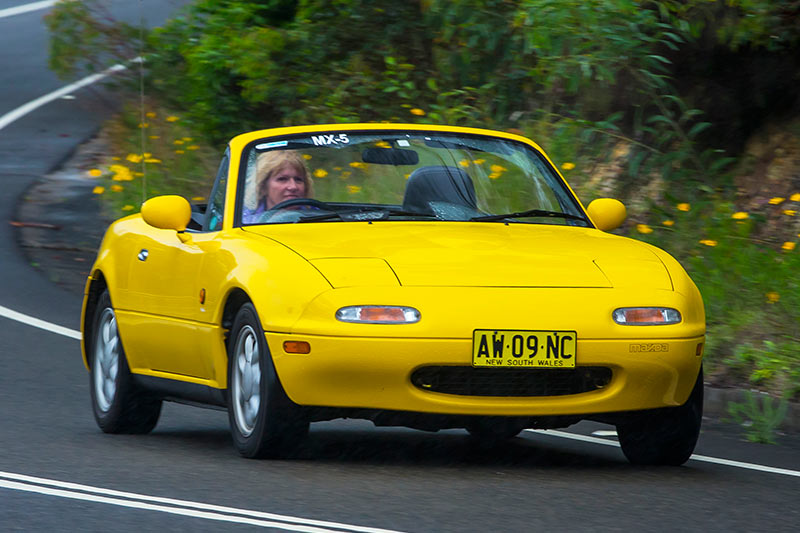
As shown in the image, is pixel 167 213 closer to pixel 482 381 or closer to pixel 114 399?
pixel 114 399

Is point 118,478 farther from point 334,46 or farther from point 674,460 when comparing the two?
point 334,46

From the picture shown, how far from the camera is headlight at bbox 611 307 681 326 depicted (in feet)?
21.2

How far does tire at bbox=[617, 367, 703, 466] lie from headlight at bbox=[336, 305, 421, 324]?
46.1 inches

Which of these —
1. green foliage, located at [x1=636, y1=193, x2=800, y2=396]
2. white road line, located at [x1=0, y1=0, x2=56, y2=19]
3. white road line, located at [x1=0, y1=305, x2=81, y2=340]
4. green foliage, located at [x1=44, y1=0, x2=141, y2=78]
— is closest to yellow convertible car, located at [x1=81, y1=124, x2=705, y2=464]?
green foliage, located at [x1=636, y1=193, x2=800, y2=396]

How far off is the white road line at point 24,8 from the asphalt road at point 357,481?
91.1 ft

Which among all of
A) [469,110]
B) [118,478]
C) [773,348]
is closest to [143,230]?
[118,478]

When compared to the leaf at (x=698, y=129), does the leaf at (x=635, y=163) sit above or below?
below

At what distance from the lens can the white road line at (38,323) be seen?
12.2m

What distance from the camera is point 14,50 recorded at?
31172 millimetres

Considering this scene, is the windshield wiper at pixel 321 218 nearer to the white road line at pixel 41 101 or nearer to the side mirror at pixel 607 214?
the side mirror at pixel 607 214

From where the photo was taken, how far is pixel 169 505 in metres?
5.54

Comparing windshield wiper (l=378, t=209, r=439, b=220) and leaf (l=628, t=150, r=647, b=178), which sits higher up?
windshield wiper (l=378, t=209, r=439, b=220)

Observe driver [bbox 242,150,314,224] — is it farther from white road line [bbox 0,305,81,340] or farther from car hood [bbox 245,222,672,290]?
white road line [bbox 0,305,81,340]

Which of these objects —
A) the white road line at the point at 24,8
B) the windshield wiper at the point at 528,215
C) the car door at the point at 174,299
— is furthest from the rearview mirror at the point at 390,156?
the white road line at the point at 24,8
